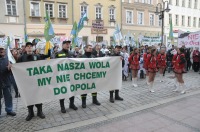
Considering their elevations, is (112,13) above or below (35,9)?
above

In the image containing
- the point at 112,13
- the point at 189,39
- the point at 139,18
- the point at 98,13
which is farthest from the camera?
the point at 139,18

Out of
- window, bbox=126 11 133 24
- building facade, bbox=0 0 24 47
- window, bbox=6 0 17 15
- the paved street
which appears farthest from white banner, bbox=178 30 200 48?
window, bbox=126 11 133 24

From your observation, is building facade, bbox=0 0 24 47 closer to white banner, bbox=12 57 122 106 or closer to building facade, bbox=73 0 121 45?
building facade, bbox=73 0 121 45

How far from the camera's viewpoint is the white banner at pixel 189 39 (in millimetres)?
13109

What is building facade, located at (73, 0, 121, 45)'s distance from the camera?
27531mm

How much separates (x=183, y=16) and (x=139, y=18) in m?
14.1

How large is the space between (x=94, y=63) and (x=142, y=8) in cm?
3181

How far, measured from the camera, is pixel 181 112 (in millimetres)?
5469

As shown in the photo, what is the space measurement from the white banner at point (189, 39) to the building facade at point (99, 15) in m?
14.0

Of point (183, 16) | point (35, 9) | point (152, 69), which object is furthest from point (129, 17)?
point (152, 69)

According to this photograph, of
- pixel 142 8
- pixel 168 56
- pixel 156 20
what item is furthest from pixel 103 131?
pixel 156 20

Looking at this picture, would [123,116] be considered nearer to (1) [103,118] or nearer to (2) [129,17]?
(1) [103,118]

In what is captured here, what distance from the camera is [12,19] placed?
22.8 metres

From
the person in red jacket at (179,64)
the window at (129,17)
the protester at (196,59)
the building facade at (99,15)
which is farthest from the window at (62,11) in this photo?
the person in red jacket at (179,64)
